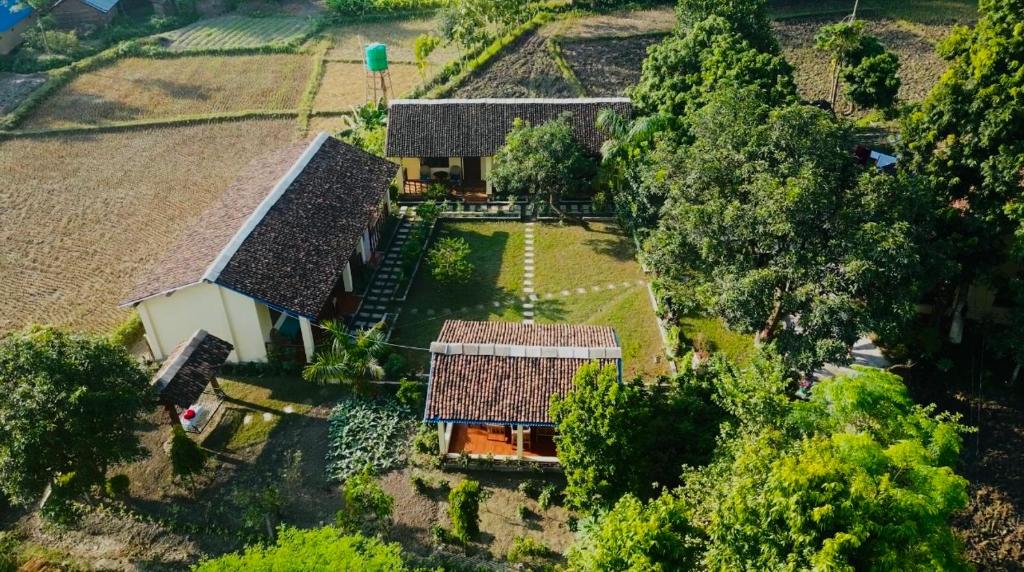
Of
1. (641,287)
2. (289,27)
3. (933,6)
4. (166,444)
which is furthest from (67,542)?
(933,6)

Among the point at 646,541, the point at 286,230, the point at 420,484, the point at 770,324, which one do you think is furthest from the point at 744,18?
the point at 646,541

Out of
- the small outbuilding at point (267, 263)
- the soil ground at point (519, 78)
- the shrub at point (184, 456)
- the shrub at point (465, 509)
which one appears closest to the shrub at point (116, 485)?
the shrub at point (184, 456)

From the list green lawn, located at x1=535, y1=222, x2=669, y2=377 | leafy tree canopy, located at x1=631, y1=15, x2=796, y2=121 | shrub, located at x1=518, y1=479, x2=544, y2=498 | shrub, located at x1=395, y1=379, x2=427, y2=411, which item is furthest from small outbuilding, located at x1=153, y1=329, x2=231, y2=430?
leafy tree canopy, located at x1=631, y1=15, x2=796, y2=121

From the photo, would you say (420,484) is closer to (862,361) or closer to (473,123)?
(862,361)

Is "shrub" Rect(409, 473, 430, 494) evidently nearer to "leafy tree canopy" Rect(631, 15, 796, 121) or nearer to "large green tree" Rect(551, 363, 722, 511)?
"large green tree" Rect(551, 363, 722, 511)

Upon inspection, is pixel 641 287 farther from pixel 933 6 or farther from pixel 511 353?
pixel 933 6
